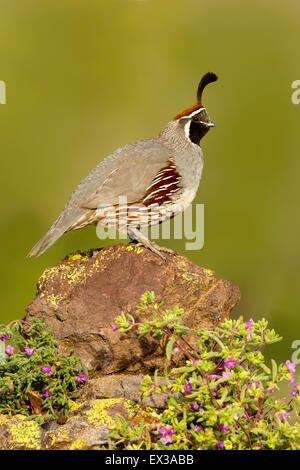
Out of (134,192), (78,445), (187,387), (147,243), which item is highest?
(134,192)

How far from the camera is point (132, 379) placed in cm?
330

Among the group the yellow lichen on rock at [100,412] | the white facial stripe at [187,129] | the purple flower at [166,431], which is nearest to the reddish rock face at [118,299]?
the yellow lichen on rock at [100,412]

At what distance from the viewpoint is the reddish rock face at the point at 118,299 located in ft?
11.2

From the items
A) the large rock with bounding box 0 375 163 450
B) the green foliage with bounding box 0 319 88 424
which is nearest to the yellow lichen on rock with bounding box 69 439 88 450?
the large rock with bounding box 0 375 163 450

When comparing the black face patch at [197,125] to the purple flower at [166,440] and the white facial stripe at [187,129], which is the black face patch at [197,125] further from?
the purple flower at [166,440]

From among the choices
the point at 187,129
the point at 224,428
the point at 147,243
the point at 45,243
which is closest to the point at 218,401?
the point at 224,428

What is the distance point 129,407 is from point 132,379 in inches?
10.8

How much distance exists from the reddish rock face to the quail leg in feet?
0.15

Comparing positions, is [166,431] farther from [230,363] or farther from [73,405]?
[73,405]

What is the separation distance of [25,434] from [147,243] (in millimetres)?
1400

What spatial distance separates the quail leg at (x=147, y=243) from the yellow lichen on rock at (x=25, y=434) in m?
1.23

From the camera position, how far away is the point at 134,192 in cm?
402
